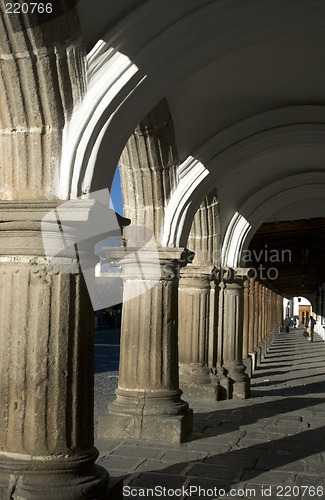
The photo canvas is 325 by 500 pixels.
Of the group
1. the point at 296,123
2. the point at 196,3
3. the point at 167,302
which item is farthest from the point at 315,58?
the point at 167,302

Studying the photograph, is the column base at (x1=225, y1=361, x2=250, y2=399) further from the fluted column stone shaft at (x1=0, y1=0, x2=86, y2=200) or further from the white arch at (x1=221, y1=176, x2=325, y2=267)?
the fluted column stone shaft at (x1=0, y1=0, x2=86, y2=200)

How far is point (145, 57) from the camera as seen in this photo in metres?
4.23

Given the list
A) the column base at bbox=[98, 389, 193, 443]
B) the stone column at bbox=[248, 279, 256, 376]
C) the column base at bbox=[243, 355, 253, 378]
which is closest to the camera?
the column base at bbox=[98, 389, 193, 443]

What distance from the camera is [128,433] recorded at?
20.6 ft

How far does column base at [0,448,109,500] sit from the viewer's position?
344 centimetres

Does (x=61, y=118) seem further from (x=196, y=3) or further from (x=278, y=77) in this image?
(x=278, y=77)

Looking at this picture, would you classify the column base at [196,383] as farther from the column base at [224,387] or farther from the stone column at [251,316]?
the stone column at [251,316]

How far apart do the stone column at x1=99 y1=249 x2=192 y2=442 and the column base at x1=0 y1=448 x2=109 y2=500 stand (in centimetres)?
260

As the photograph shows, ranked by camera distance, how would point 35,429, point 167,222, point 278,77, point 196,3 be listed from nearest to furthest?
point 35,429
point 196,3
point 278,77
point 167,222

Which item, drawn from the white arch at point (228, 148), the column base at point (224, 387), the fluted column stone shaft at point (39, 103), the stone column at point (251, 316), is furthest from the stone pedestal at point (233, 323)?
the fluted column stone shaft at point (39, 103)

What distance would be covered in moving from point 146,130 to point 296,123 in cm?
180

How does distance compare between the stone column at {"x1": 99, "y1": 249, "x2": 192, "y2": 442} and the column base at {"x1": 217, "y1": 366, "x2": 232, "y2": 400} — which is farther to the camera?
the column base at {"x1": 217, "y1": 366, "x2": 232, "y2": 400}

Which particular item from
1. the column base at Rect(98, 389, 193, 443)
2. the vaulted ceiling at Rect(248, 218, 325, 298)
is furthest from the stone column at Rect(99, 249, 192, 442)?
the vaulted ceiling at Rect(248, 218, 325, 298)

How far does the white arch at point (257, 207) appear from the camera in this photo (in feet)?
33.1
